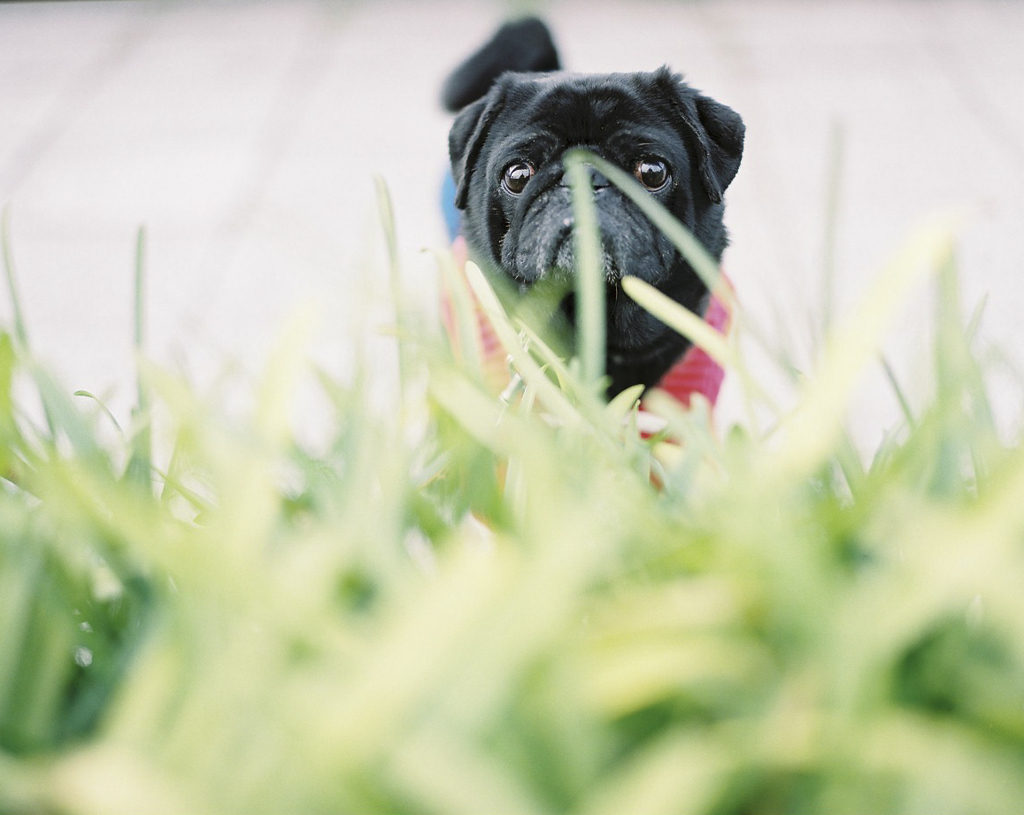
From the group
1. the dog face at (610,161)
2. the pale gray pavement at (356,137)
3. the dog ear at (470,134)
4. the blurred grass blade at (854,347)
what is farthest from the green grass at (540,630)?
the pale gray pavement at (356,137)

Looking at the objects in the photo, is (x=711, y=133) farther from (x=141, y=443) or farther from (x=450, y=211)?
(x=141, y=443)

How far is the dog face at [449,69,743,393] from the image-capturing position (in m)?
0.90

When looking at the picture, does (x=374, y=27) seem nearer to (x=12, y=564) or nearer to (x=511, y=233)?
(x=511, y=233)

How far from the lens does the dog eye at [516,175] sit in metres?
0.96

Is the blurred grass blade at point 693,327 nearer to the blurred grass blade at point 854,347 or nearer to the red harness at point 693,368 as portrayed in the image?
the blurred grass blade at point 854,347

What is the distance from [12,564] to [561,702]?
0.22m

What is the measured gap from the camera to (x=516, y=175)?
0.96 meters

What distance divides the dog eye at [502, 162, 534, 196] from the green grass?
63 centimetres

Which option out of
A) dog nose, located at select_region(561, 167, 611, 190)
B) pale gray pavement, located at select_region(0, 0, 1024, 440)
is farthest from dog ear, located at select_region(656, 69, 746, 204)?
pale gray pavement, located at select_region(0, 0, 1024, 440)

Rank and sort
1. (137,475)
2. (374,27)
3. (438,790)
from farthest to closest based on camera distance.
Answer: (374,27) < (137,475) < (438,790)

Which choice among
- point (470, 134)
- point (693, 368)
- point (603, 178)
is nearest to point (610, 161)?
point (603, 178)

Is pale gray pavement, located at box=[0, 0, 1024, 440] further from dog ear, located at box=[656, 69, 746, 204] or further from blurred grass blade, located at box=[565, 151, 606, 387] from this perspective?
blurred grass blade, located at box=[565, 151, 606, 387]

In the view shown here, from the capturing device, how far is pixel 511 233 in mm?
953

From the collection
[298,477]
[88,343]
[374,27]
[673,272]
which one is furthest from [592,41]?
[298,477]
